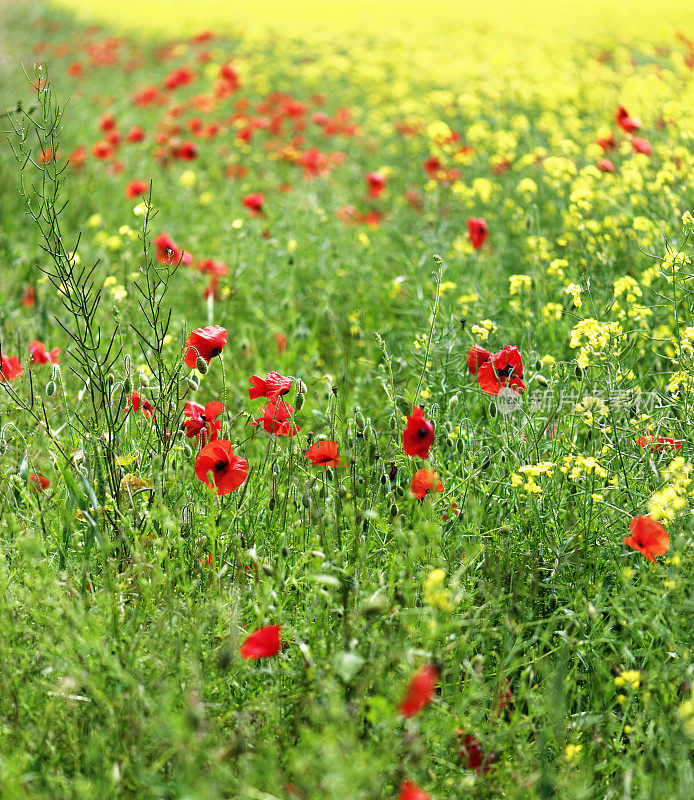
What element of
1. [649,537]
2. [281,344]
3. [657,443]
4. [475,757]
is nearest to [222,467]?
[475,757]

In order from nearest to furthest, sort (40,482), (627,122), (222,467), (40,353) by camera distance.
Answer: (222,467) < (40,482) < (40,353) < (627,122)

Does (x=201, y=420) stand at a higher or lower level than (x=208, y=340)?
lower

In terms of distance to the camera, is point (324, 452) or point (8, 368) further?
point (8, 368)

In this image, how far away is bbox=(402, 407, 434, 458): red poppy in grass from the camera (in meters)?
1.74

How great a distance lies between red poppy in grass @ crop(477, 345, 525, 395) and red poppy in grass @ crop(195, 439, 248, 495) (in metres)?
0.63

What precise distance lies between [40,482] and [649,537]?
61.4 inches

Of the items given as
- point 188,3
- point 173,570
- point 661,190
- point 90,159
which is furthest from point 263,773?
point 188,3

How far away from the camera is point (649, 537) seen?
5.09 feet

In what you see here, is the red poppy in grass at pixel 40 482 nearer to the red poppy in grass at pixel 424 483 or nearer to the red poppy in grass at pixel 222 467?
the red poppy in grass at pixel 222 467

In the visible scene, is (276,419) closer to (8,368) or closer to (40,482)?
(40,482)

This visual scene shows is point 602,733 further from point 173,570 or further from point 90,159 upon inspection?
point 90,159

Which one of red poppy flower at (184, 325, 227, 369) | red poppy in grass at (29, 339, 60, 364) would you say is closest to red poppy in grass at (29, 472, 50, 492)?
red poppy in grass at (29, 339, 60, 364)

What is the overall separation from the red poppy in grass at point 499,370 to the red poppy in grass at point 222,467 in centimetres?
63

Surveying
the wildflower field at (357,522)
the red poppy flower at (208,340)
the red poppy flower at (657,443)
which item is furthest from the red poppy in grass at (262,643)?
the red poppy flower at (657,443)
